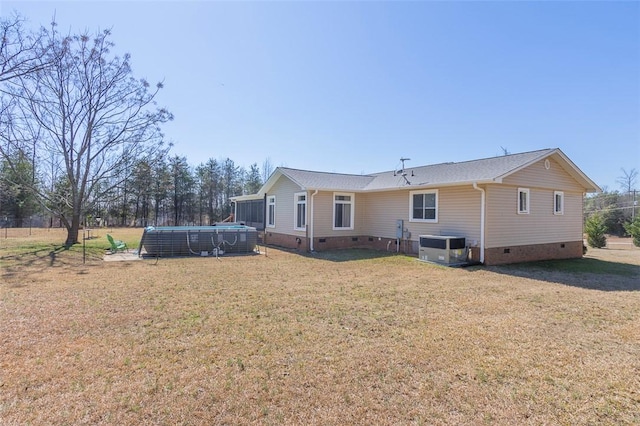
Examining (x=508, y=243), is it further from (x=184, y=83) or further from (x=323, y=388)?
(x=184, y=83)

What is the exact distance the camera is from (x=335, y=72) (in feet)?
42.5

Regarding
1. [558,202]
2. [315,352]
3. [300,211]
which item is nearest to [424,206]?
[300,211]

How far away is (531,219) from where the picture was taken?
1103cm

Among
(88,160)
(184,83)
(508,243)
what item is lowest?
(508,243)

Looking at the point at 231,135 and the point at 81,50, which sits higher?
the point at 81,50

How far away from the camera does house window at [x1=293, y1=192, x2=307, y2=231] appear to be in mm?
13095

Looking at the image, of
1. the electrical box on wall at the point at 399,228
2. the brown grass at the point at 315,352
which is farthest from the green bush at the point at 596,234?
the brown grass at the point at 315,352

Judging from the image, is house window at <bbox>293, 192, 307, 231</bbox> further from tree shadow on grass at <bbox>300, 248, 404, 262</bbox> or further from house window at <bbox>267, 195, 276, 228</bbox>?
house window at <bbox>267, 195, 276, 228</bbox>

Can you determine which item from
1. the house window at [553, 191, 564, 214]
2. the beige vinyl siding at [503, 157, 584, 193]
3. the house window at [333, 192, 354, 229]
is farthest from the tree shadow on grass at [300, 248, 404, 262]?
the house window at [553, 191, 564, 214]

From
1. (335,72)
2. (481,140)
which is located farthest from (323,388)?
(481,140)

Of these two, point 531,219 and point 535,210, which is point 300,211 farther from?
point 535,210

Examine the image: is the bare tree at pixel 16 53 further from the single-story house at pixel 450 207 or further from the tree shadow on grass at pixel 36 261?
the single-story house at pixel 450 207

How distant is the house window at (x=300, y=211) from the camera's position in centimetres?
1310

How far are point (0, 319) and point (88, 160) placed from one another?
40.7ft
